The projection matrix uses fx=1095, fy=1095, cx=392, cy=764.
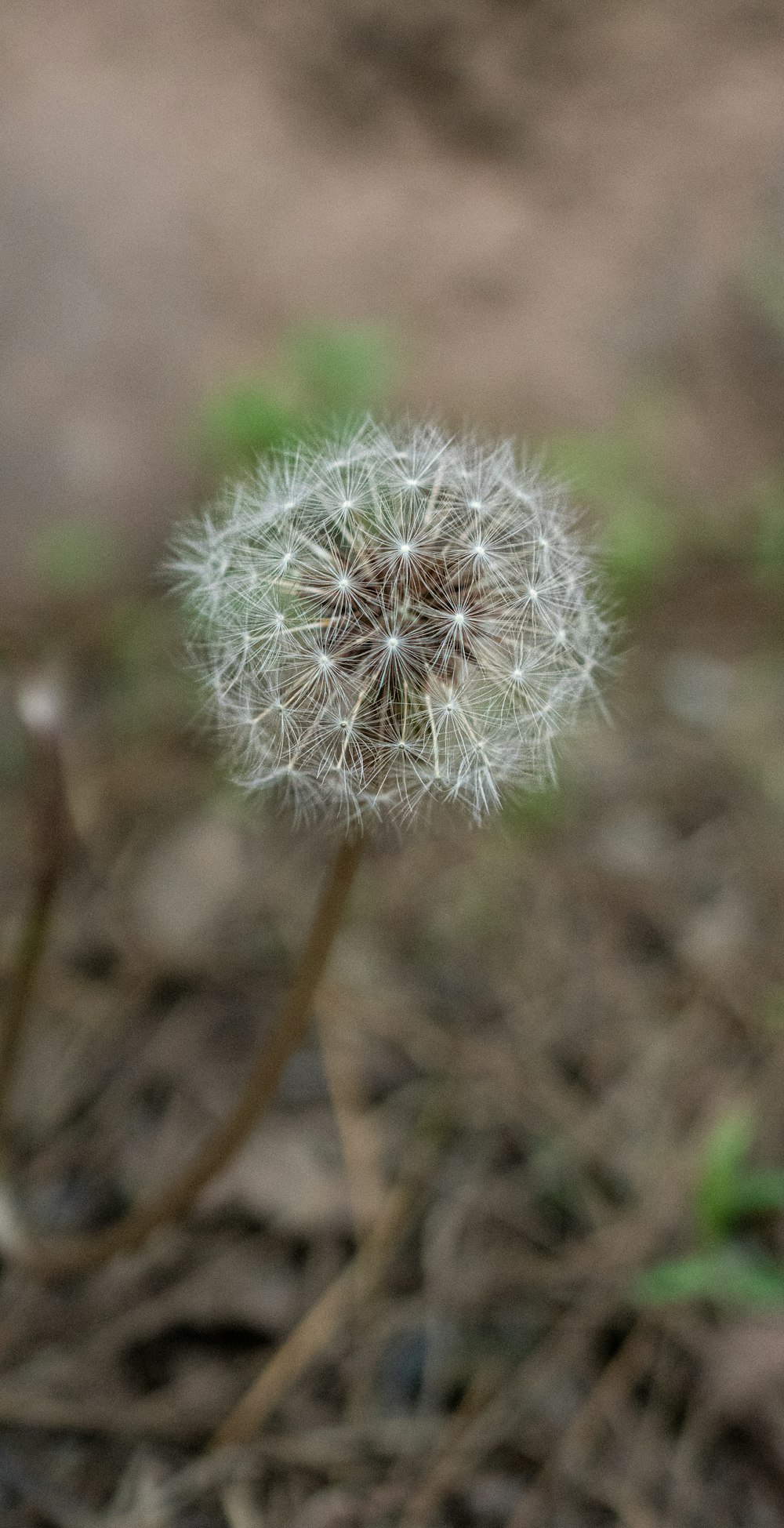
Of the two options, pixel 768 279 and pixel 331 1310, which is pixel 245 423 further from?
pixel 768 279

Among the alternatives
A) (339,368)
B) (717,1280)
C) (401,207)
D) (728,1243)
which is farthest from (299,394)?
(717,1280)

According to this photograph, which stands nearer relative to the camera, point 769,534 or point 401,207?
point 769,534

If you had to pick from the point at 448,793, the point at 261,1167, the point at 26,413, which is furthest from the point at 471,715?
the point at 26,413

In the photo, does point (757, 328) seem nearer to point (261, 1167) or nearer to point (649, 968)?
point (649, 968)

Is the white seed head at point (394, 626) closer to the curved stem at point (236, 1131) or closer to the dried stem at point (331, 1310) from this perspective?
the curved stem at point (236, 1131)

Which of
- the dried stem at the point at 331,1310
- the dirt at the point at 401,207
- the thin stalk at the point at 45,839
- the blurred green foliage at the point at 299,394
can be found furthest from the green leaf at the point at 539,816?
the dirt at the point at 401,207

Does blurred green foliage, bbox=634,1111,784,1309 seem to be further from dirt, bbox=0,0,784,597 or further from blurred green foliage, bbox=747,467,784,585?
dirt, bbox=0,0,784,597
